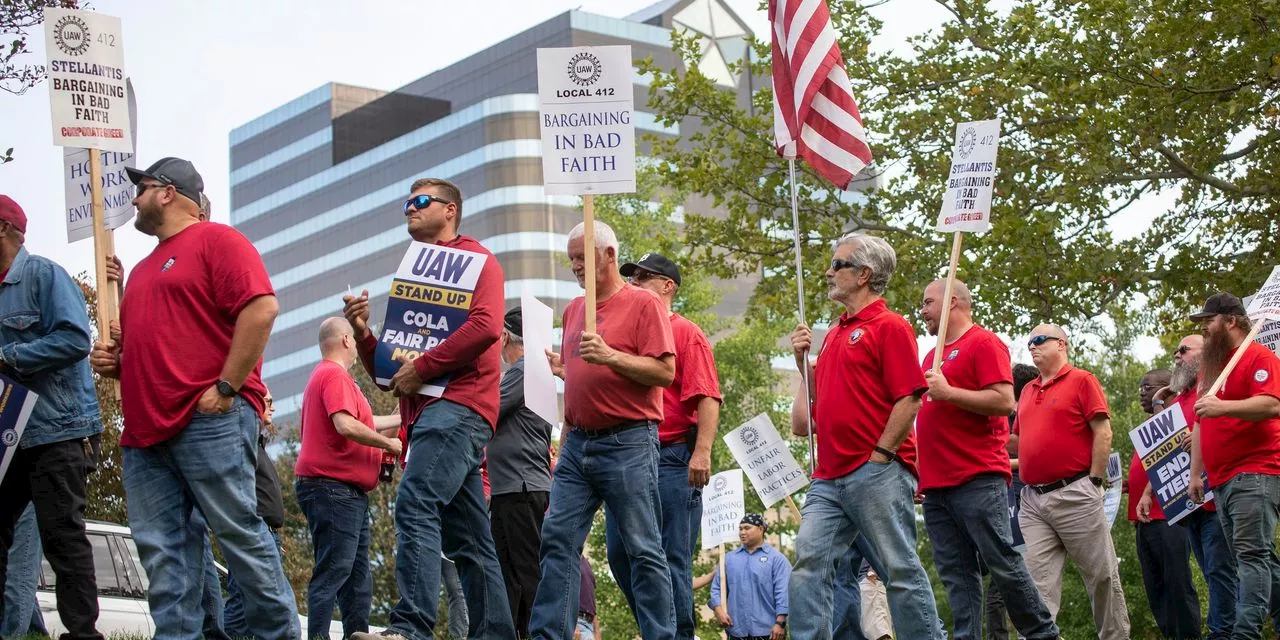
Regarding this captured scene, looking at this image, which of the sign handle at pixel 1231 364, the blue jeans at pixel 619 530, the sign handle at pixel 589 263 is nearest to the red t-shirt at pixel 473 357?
the sign handle at pixel 589 263

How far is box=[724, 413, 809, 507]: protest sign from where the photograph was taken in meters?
13.8

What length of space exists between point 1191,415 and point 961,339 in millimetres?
3019

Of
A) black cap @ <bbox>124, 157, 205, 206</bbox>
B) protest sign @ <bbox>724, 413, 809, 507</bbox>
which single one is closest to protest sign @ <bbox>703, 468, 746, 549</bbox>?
protest sign @ <bbox>724, 413, 809, 507</bbox>

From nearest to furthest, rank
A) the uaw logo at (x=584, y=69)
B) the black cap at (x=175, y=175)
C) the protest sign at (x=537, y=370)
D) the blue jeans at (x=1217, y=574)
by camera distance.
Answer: the black cap at (x=175, y=175), the uaw logo at (x=584, y=69), the protest sign at (x=537, y=370), the blue jeans at (x=1217, y=574)

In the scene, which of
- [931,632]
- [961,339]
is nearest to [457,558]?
[931,632]

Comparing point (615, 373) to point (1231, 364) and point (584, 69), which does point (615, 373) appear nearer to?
point (584, 69)

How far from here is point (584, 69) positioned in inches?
331

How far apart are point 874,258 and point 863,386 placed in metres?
0.72

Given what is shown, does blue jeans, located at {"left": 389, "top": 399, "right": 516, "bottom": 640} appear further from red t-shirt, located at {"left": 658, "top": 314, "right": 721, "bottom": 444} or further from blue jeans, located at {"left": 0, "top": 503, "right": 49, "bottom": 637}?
blue jeans, located at {"left": 0, "top": 503, "right": 49, "bottom": 637}

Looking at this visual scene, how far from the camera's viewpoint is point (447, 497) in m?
7.71

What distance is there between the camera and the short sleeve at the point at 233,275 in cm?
668

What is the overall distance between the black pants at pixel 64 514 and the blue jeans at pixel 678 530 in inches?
108

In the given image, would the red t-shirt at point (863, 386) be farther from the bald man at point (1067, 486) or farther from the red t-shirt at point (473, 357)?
the bald man at point (1067, 486)

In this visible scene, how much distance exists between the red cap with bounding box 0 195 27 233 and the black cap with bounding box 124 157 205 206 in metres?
1.39
